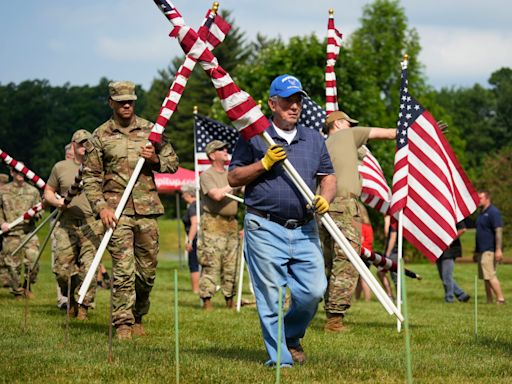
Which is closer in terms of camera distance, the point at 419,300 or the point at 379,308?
the point at 379,308

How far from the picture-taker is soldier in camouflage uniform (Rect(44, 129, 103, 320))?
1441 cm

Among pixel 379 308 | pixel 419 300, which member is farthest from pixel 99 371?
pixel 419 300

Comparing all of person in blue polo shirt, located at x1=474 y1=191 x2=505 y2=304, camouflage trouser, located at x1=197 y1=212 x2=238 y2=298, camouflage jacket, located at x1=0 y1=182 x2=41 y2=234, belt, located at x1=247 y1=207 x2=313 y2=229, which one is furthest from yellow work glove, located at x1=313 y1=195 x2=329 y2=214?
person in blue polo shirt, located at x1=474 y1=191 x2=505 y2=304

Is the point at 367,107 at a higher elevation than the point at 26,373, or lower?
higher

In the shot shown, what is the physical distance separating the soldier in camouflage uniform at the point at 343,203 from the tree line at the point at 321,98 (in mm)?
34670

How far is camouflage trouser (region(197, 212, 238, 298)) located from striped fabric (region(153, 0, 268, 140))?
714 centimetres

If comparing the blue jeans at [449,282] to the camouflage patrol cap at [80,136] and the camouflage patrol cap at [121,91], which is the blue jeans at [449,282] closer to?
the camouflage patrol cap at [80,136]

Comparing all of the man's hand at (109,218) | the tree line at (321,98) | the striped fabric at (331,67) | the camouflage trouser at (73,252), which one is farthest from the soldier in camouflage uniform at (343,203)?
the tree line at (321,98)

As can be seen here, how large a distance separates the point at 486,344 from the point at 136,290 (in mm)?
3756

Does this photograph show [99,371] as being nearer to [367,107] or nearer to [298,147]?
[298,147]

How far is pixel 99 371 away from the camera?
800 cm

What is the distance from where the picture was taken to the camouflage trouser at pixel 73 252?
1440 centimetres

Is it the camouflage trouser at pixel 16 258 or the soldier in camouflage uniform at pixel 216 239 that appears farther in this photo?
the camouflage trouser at pixel 16 258

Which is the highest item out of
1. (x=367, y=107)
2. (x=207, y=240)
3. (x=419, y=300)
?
(x=367, y=107)
